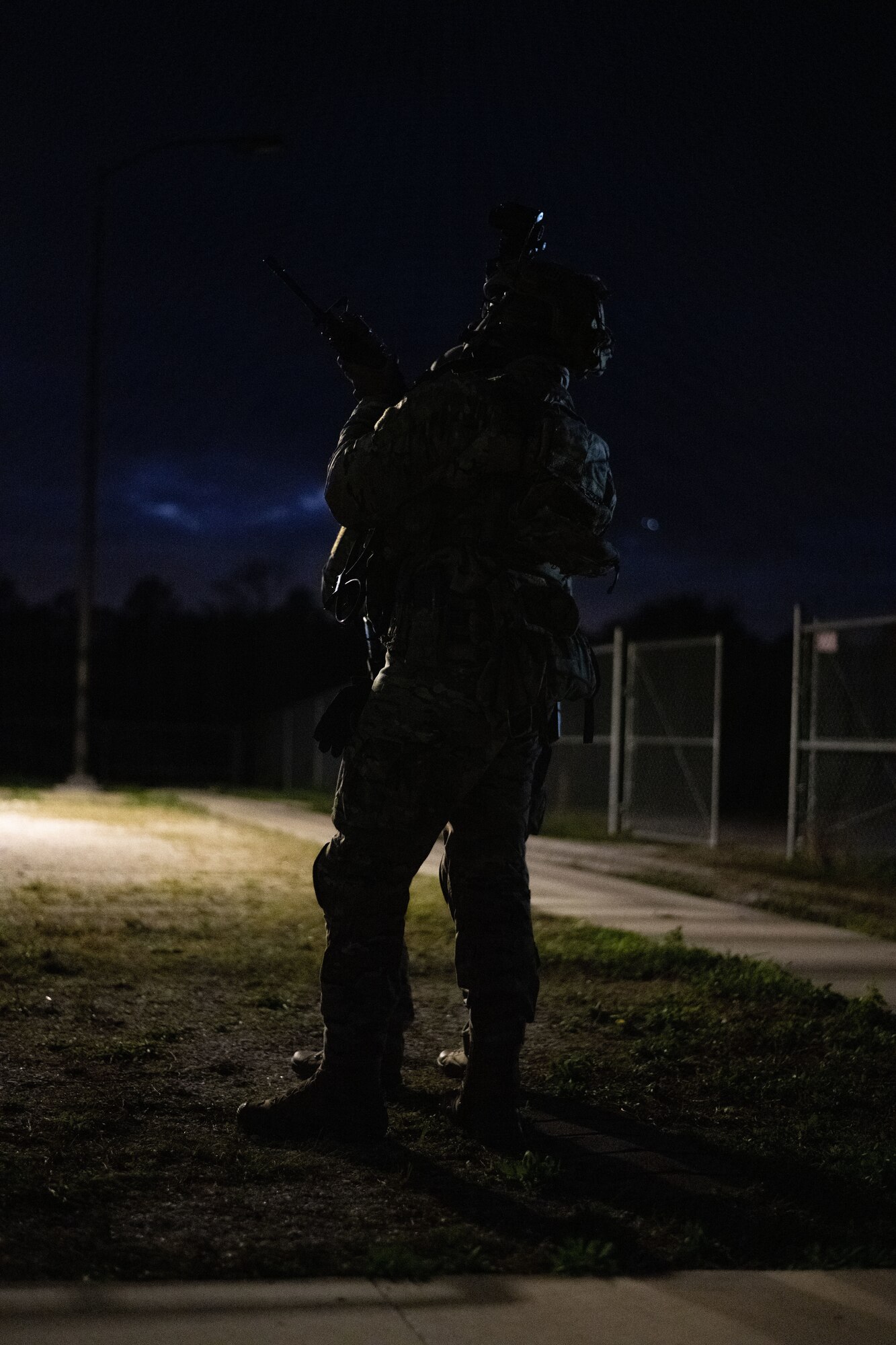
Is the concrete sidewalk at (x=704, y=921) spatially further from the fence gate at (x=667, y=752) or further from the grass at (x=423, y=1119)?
the fence gate at (x=667, y=752)

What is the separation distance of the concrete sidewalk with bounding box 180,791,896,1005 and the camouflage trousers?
2415mm

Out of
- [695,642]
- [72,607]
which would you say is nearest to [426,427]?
[695,642]

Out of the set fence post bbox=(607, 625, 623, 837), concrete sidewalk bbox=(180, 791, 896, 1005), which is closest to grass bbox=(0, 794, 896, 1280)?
concrete sidewalk bbox=(180, 791, 896, 1005)

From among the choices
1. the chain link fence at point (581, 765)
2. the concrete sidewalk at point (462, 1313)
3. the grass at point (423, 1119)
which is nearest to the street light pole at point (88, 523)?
the chain link fence at point (581, 765)

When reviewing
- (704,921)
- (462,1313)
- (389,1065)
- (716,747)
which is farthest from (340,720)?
(716,747)

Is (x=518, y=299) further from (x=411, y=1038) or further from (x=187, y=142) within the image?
(x=187, y=142)

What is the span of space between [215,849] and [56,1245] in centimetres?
821

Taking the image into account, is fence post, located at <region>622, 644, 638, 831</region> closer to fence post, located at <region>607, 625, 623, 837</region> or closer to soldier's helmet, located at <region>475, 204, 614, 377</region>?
fence post, located at <region>607, 625, 623, 837</region>

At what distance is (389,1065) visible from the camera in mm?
3734

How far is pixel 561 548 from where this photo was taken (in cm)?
353

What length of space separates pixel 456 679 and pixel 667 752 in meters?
12.1

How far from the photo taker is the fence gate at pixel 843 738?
443 inches

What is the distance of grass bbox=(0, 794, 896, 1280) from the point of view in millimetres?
2576

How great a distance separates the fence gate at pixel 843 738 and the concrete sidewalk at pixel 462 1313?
907 centimetres
